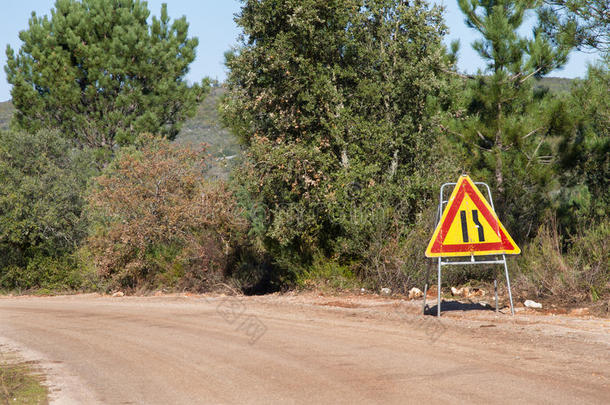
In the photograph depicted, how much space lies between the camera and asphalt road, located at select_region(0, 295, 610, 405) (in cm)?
630

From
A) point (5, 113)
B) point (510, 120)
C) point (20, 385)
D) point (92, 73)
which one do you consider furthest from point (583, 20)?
point (5, 113)

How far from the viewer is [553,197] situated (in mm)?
18234

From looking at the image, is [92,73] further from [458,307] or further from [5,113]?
[5,113]

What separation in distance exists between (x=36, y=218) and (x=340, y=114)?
15531 millimetres

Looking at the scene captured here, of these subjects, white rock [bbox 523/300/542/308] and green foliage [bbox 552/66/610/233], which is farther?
green foliage [bbox 552/66/610/233]

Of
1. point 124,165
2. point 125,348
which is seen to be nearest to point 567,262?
point 125,348

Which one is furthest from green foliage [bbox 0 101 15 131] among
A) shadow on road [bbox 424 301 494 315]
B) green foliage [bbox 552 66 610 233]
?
shadow on road [bbox 424 301 494 315]

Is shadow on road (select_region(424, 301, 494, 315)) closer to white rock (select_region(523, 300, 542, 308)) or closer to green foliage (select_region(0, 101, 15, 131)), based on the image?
white rock (select_region(523, 300, 542, 308))

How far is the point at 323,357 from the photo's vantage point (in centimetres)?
808

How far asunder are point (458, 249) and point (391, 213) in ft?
19.0

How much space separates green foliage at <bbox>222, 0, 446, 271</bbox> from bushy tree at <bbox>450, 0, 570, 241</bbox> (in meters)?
1.47

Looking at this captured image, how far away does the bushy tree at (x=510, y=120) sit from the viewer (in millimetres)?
17547

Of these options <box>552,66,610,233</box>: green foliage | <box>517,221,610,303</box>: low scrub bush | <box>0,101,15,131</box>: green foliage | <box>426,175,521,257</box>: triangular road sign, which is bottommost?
<box>517,221,610,303</box>: low scrub bush

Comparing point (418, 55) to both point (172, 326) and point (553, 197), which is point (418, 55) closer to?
point (553, 197)
